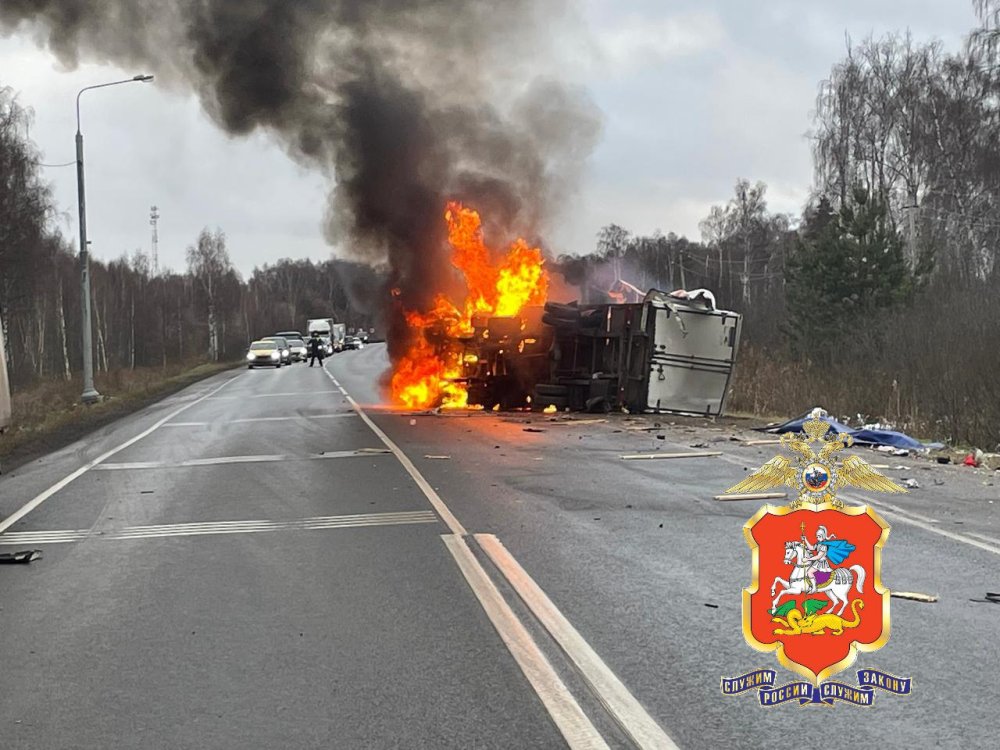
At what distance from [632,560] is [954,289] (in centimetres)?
1920

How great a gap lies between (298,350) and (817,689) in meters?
56.4

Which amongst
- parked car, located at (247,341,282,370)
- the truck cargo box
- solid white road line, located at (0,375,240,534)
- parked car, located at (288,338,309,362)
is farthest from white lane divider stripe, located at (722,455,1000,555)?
parked car, located at (288,338,309,362)

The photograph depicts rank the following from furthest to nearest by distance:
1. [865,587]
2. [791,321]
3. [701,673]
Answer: [791,321] → [701,673] → [865,587]

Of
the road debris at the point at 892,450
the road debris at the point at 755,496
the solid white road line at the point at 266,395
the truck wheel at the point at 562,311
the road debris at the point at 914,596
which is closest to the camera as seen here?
the road debris at the point at 914,596

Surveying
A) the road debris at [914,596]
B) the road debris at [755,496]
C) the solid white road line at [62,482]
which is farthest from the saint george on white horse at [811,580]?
the solid white road line at [62,482]

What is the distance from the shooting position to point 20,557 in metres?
6.84

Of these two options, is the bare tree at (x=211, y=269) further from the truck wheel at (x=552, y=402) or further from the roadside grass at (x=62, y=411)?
the truck wheel at (x=552, y=402)

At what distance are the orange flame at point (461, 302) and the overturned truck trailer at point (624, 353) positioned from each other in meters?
1.87

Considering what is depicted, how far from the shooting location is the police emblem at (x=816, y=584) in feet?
11.8

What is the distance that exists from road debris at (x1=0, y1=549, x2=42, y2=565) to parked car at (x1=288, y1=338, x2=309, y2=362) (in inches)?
2013

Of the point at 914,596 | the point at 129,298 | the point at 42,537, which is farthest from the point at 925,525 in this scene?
the point at 129,298

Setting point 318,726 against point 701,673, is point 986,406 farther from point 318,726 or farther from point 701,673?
point 318,726

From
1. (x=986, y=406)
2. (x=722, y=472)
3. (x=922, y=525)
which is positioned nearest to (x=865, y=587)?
(x=922, y=525)

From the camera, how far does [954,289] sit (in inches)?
890
